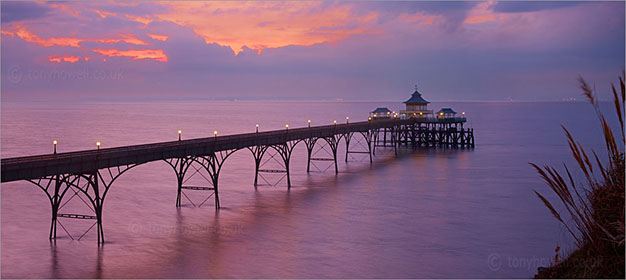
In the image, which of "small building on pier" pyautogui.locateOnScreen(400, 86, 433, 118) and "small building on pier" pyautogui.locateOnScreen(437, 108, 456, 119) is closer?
"small building on pier" pyautogui.locateOnScreen(437, 108, 456, 119)

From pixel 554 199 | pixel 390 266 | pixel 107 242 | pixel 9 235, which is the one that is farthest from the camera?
pixel 554 199

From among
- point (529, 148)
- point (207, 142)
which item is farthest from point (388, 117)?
point (207, 142)

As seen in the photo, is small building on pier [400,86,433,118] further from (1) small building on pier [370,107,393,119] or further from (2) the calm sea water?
(2) the calm sea water

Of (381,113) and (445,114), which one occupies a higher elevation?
(381,113)

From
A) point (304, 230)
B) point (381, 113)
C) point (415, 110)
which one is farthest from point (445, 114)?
point (304, 230)

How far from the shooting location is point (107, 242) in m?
27.5

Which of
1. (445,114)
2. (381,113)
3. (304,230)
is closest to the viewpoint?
(304,230)

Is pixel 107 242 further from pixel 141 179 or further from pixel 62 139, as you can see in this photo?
pixel 62 139

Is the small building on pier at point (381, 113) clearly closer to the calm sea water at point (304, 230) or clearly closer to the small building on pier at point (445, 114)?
the small building on pier at point (445, 114)

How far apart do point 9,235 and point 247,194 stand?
16.9m

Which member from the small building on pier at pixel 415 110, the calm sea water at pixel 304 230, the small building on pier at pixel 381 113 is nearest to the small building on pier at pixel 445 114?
the small building on pier at pixel 415 110

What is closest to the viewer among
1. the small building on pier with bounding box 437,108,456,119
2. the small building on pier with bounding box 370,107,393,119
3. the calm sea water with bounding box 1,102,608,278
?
the calm sea water with bounding box 1,102,608,278

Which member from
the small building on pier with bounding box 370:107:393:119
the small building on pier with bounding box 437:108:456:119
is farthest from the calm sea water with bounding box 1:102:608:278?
the small building on pier with bounding box 370:107:393:119

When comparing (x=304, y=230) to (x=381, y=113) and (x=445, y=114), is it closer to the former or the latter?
(x=445, y=114)
